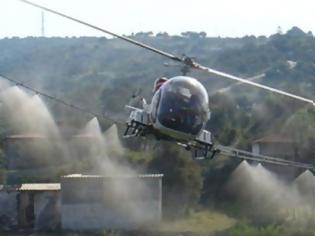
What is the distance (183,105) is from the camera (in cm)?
1659

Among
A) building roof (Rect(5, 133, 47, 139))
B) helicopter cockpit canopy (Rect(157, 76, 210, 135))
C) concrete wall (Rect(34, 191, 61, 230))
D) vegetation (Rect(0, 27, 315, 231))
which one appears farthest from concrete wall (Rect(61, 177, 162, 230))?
helicopter cockpit canopy (Rect(157, 76, 210, 135))

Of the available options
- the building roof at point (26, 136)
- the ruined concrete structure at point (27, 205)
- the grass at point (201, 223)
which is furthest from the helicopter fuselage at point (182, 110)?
the building roof at point (26, 136)

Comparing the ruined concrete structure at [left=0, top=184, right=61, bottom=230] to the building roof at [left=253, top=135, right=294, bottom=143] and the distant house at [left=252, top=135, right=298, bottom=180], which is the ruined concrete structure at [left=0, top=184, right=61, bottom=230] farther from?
the building roof at [left=253, top=135, right=294, bottom=143]

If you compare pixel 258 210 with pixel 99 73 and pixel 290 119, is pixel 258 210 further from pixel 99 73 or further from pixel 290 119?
pixel 99 73

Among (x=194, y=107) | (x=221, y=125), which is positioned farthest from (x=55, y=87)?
(x=194, y=107)

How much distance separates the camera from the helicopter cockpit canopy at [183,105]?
1652cm

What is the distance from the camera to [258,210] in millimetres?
37594

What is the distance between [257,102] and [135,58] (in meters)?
101

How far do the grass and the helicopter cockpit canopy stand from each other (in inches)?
737

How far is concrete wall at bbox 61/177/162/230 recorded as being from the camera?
36.0m

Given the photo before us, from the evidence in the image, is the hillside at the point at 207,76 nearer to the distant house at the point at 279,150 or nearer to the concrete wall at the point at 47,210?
the distant house at the point at 279,150

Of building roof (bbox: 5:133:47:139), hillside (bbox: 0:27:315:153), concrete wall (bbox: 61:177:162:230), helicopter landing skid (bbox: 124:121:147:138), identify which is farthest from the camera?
hillside (bbox: 0:27:315:153)

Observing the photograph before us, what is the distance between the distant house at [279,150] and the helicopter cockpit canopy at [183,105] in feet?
88.4

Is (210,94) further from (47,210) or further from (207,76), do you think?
(47,210)
